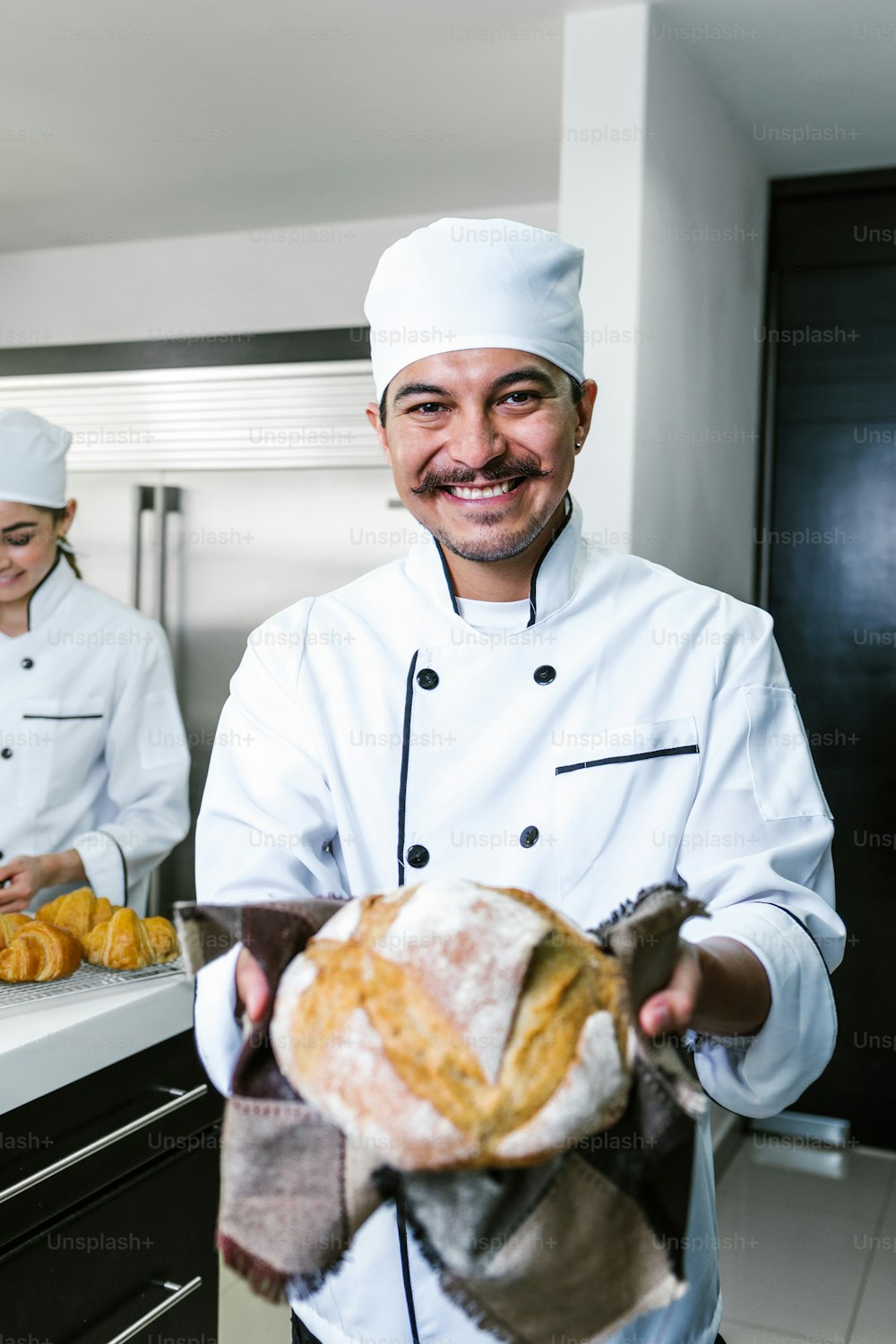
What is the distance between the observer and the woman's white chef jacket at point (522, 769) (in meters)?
1.25

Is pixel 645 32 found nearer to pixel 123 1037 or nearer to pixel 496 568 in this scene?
pixel 496 568

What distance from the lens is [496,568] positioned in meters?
1.37

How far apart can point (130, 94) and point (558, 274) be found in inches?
91.3

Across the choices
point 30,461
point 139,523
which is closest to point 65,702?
point 30,461

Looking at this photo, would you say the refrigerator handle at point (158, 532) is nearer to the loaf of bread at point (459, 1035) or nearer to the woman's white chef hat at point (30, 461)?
the woman's white chef hat at point (30, 461)

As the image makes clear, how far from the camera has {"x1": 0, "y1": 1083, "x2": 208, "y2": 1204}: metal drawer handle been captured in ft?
6.17

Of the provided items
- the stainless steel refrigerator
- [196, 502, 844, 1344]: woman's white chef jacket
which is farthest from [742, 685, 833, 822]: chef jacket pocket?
the stainless steel refrigerator

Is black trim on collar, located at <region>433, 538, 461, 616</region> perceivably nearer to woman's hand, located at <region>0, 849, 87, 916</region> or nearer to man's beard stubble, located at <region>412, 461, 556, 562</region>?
man's beard stubble, located at <region>412, 461, 556, 562</region>

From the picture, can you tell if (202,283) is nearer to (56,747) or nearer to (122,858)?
(56,747)

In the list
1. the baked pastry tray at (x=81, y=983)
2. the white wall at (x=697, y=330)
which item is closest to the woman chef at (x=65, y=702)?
the baked pastry tray at (x=81, y=983)

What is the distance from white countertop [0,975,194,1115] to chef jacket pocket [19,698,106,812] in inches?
30.6

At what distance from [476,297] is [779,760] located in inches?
22.4

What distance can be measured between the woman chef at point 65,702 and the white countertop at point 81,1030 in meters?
0.57

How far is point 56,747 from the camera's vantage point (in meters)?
2.85
